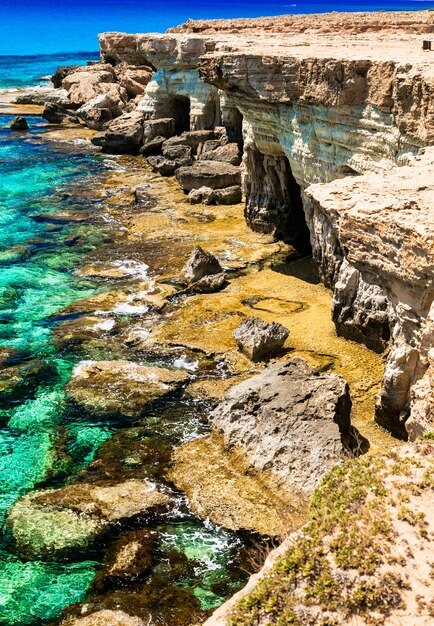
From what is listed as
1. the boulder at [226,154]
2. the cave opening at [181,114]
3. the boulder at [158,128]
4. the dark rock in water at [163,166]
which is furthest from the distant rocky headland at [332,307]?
the cave opening at [181,114]

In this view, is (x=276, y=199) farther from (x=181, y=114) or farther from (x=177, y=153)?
(x=181, y=114)

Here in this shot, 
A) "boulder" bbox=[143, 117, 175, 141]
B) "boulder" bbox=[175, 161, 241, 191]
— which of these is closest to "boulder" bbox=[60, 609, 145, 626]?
"boulder" bbox=[175, 161, 241, 191]

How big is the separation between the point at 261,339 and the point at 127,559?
783cm

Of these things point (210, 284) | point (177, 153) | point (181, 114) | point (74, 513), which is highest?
point (181, 114)

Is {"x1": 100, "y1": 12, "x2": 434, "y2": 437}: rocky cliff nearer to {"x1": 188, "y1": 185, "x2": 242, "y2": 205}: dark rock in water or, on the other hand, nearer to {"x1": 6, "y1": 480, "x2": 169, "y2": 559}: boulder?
{"x1": 188, "y1": 185, "x2": 242, "y2": 205}: dark rock in water

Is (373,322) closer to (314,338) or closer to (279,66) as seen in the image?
(314,338)

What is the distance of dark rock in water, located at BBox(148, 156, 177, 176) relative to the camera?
39531mm

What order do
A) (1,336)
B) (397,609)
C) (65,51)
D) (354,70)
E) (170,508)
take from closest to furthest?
(397,609) → (170,508) → (354,70) → (1,336) → (65,51)

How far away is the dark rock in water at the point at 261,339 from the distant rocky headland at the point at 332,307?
1.7 inches

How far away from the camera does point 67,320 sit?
22.5 m

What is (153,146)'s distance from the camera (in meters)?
43.9

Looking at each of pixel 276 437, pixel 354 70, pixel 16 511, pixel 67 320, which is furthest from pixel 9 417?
pixel 354 70

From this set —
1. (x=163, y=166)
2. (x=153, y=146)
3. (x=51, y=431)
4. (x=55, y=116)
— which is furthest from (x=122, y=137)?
(x=51, y=431)

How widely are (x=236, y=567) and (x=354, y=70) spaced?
14.3 meters
